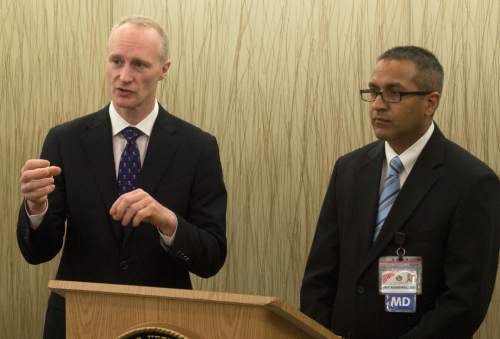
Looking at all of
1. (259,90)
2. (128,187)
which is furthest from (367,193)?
(259,90)

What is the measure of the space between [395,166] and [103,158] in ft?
3.58

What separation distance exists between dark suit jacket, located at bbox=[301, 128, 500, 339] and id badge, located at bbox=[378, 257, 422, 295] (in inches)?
1.0

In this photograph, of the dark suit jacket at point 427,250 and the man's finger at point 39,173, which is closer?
the man's finger at point 39,173

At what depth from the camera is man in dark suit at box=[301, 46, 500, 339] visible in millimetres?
2773

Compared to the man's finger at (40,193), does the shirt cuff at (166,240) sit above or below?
below

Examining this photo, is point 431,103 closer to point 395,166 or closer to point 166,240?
point 395,166

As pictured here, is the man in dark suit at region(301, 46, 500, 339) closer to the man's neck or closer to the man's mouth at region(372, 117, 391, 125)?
the man's mouth at region(372, 117, 391, 125)

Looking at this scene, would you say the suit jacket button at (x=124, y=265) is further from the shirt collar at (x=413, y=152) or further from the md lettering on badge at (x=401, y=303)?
the shirt collar at (x=413, y=152)

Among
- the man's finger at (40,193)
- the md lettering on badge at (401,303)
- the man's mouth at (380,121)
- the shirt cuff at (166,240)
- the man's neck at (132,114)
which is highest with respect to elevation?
the man's neck at (132,114)

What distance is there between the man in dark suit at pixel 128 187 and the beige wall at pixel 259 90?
31.5 inches

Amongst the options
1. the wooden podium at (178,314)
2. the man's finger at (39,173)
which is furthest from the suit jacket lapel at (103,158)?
the wooden podium at (178,314)

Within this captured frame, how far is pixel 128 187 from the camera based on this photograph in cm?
308

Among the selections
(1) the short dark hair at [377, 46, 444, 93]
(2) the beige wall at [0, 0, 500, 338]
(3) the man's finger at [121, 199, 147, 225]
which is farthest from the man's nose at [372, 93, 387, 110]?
(3) the man's finger at [121, 199, 147, 225]

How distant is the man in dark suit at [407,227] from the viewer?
109 inches
